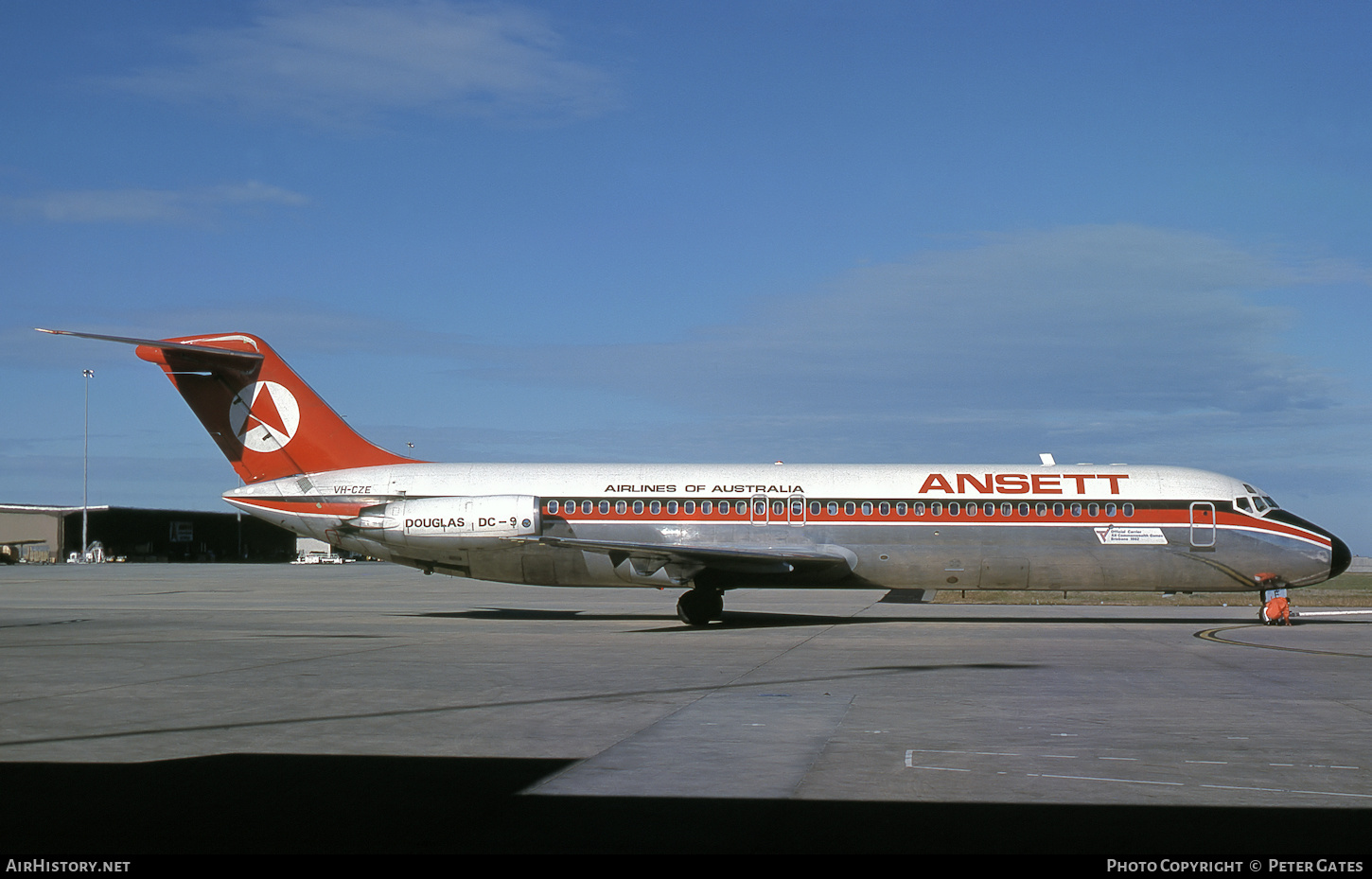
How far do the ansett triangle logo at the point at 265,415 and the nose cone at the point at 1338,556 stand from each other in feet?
79.1

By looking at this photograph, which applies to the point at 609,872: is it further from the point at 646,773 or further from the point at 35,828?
the point at 35,828

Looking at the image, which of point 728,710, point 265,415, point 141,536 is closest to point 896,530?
point 728,710

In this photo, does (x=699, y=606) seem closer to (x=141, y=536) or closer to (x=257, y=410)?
(x=257, y=410)

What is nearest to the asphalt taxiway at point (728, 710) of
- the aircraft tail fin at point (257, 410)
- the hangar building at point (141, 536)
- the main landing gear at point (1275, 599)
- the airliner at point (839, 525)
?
the main landing gear at point (1275, 599)

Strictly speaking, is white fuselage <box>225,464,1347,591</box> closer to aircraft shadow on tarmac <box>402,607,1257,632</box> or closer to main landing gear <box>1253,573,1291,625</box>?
main landing gear <box>1253,573,1291,625</box>

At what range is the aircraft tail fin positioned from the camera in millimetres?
27094

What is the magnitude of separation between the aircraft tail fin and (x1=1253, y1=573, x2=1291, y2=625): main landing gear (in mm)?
21105

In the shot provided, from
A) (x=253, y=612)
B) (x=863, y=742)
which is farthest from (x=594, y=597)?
(x=863, y=742)

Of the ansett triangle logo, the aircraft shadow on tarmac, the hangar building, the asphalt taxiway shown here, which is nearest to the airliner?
the aircraft shadow on tarmac

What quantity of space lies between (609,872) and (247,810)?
2882mm

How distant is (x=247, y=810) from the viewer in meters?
7.54

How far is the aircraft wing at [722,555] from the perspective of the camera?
23.8 m

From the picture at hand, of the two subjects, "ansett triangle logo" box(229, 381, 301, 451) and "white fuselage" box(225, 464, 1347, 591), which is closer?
Answer: "white fuselage" box(225, 464, 1347, 591)

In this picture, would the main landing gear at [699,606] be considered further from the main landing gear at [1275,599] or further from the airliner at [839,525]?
the main landing gear at [1275,599]
